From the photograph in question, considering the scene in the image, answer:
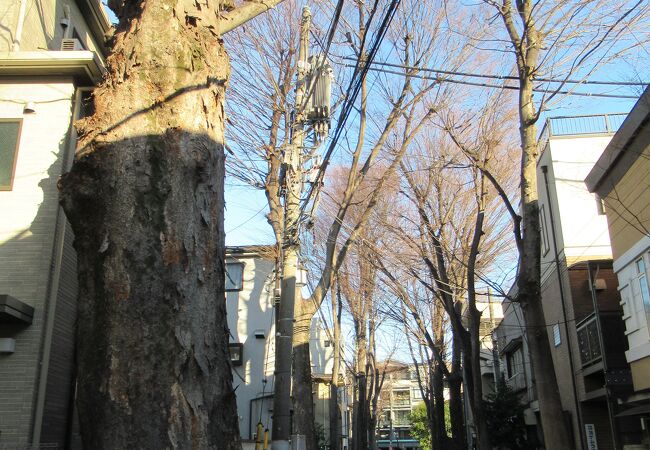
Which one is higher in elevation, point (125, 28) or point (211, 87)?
point (125, 28)

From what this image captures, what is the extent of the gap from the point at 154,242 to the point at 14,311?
701 cm

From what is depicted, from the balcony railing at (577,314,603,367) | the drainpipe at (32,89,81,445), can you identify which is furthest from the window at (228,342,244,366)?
the drainpipe at (32,89,81,445)

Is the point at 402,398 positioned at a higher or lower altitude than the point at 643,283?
higher

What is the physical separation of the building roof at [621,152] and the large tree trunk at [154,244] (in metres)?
9.40

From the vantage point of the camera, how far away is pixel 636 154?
11.9 metres

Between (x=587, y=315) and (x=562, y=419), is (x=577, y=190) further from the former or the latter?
(x=562, y=419)

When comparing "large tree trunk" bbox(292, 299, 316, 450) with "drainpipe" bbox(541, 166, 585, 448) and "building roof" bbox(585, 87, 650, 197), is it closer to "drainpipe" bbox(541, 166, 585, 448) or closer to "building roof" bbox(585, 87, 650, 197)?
"building roof" bbox(585, 87, 650, 197)

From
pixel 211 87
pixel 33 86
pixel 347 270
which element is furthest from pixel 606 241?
pixel 211 87

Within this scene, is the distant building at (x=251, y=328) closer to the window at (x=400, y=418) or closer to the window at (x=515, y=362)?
the window at (x=515, y=362)

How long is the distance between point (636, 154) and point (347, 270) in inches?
614

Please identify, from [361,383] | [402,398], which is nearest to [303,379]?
[361,383]

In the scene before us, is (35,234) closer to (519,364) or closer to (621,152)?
(621,152)

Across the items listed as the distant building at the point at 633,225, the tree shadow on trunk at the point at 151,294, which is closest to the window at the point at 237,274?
the distant building at the point at 633,225

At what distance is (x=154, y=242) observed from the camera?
278cm
